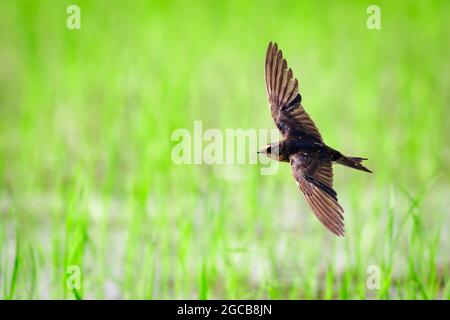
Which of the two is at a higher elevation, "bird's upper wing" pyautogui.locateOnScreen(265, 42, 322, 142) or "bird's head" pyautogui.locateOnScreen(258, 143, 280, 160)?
"bird's upper wing" pyautogui.locateOnScreen(265, 42, 322, 142)


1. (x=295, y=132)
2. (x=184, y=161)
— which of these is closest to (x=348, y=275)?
(x=295, y=132)

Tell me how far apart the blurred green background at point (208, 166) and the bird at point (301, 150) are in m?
0.57

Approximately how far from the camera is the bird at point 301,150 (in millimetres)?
1464

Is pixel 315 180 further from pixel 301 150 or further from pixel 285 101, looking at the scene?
pixel 285 101

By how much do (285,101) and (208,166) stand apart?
66.7 inches

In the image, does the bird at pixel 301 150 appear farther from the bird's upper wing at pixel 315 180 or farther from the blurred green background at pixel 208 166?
the blurred green background at pixel 208 166

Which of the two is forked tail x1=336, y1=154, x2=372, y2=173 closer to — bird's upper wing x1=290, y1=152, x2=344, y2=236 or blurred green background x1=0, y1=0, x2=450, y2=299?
bird's upper wing x1=290, y1=152, x2=344, y2=236

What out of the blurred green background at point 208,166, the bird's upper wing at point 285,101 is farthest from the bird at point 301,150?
the blurred green background at point 208,166

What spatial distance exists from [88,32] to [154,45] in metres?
0.34

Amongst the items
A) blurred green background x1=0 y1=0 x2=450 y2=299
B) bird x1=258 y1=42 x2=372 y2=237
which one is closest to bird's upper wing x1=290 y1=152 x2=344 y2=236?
bird x1=258 y1=42 x2=372 y2=237

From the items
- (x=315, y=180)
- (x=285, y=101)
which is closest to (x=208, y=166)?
(x=285, y=101)

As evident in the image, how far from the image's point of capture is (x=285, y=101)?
167 centimetres

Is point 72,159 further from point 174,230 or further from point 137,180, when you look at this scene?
point 174,230

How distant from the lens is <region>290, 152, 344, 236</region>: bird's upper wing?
4.83ft
